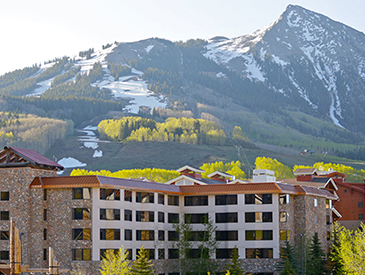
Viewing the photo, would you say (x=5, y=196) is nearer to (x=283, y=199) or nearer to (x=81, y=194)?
(x=81, y=194)

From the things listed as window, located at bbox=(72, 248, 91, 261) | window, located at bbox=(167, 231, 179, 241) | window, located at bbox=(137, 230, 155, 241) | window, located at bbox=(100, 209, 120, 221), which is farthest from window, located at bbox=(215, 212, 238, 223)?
window, located at bbox=(72, 248, 91, 261)

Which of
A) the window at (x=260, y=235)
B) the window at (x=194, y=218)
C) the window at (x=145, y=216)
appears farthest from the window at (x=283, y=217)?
the window at (x=145, y=216)

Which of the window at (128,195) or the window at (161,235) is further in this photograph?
the window at (161,235)

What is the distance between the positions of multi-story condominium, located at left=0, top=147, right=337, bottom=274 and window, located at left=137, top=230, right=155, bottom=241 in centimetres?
15

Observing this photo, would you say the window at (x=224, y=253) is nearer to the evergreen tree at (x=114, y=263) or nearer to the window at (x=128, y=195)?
the window at (x=128, y=195)

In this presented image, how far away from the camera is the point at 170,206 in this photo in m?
105

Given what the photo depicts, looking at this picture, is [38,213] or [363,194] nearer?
[38,213]

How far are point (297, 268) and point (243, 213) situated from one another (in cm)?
1204

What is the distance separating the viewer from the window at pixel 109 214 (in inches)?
3666

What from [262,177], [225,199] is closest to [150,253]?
[225,199]

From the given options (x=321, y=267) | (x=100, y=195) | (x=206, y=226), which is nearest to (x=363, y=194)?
(x=321, y=267)

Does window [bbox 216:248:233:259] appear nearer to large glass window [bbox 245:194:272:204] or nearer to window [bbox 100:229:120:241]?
large glass window [bbox 245:194:272:204]

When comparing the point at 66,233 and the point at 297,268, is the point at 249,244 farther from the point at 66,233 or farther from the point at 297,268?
the point at 66,233

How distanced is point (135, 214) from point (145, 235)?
3.69 meters
